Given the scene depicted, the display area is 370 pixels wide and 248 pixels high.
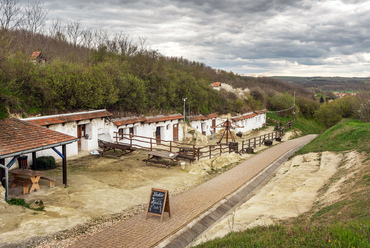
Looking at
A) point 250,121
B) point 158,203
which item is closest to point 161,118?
point 158,203

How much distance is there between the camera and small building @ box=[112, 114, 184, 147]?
79.6 feet

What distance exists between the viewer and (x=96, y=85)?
2328cm

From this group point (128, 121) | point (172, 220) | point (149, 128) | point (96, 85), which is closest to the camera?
point (172, 220)

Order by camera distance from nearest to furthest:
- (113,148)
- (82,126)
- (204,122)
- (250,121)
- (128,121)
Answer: (113,148), (82,126), (128,121), (204,122), (250,121)

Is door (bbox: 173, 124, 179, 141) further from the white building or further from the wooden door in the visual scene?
the wooden door

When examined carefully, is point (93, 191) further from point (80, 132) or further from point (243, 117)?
point (243, 117)

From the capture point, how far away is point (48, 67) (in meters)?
21.4

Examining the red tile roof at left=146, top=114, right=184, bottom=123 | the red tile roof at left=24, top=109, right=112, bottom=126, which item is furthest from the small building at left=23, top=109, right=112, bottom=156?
the red tile roof at left=146, top=114, right=184, bottom=123

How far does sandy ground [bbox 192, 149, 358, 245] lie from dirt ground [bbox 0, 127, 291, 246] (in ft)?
11.7

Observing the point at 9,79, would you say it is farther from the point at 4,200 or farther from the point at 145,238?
the point at 145,238

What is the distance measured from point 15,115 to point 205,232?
14.2m

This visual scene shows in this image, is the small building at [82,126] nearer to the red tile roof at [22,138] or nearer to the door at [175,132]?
the red tile roof at [22,138]

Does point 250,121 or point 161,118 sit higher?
point 161,118

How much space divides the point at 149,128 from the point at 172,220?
58.7ft
